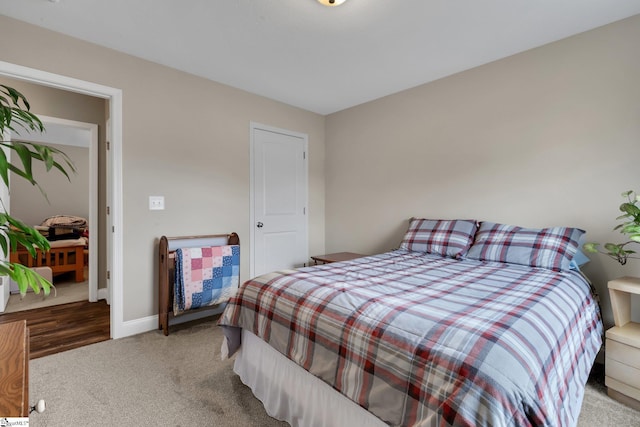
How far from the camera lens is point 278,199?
3.79 m

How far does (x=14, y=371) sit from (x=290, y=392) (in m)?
1.12

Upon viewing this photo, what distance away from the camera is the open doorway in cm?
354

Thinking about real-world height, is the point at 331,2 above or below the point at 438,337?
above

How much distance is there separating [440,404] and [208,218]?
274 centimetres

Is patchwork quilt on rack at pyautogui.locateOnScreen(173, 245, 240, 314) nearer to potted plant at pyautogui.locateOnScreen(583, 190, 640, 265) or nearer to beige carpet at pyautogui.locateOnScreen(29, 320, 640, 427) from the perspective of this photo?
beige carpet at pyautogui.locateOnScreen(29, 320, 640, 427)

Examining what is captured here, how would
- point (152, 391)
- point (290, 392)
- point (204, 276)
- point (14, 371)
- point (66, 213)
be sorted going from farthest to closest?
point (66, 213), point (204, 276), point (152, 391), point (290, 392), point (14, 371)

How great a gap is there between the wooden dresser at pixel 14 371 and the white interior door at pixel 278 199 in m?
2.46

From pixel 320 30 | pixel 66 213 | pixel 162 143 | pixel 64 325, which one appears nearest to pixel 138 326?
pixel 64 325

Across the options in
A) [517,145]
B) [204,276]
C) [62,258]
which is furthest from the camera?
[62,258]

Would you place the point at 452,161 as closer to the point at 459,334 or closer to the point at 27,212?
the point at 459,334

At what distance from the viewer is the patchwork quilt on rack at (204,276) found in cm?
270

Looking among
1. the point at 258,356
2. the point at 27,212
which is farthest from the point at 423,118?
the point at 27,212

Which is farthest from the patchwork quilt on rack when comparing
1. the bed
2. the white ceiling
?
the white ceiling

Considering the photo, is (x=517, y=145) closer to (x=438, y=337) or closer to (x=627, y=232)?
(x=627, y=232)
